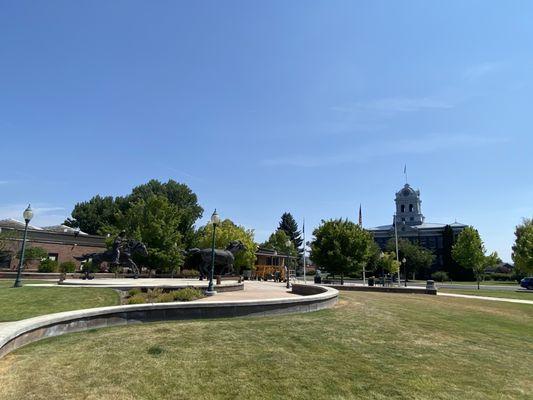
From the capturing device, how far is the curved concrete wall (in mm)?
8281

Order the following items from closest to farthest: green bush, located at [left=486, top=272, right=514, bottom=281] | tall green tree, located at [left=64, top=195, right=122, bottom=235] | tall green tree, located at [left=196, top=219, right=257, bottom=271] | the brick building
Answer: the brick building < tall green tree, located at [left=196, top=219, right=257, bottom=271] < tall green tree, located at [left=64, top=195, right=122, bottom=235] < green bush, located at [left=486, top=272, right=514, bottom=281]

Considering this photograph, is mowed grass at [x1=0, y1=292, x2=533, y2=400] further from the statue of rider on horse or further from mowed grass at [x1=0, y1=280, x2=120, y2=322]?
the statue of rider on horse

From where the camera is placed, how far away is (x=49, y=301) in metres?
13.4

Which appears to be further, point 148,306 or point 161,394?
point 148,306

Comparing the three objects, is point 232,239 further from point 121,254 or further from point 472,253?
point 472,253

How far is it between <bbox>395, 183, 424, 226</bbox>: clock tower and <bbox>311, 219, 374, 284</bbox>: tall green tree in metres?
92.9

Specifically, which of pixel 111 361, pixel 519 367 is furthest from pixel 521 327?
pixel 111 361

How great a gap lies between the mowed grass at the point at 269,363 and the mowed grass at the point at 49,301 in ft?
9.05

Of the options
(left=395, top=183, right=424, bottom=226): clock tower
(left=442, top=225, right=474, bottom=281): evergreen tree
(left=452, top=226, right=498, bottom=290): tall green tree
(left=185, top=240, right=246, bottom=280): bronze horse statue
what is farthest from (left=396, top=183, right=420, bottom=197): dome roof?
(left=185, top=240, right=246, bottom=280): bronze horse statue

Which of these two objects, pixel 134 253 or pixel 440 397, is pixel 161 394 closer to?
pixel 440 397

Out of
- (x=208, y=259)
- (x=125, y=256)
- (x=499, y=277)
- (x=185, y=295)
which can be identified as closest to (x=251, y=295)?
(x=185, y=295)

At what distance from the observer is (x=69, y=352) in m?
7.88

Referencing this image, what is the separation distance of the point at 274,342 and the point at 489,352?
5.49 m

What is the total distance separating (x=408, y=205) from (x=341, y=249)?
99.8m
